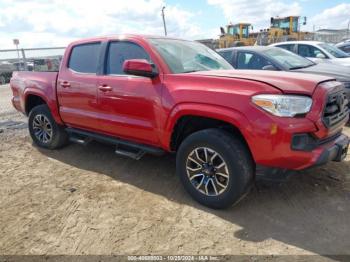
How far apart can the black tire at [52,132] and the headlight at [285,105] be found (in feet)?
12.0

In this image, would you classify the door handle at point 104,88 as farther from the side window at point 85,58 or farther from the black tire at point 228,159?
the black tire at point 228,159

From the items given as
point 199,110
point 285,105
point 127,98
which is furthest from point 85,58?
point 285,105

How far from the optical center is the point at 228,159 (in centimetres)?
325

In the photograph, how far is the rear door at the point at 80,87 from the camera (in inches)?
180

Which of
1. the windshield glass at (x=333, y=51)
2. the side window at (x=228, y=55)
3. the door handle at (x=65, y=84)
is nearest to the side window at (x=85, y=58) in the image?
the door handle at (x=65, y=84)

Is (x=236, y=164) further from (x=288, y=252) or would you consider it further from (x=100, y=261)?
(x=100, y=261)

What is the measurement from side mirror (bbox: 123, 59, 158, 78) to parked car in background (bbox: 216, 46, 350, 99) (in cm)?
359

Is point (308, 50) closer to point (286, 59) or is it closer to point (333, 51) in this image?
point (333, 51)

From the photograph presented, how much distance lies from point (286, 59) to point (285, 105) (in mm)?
4785

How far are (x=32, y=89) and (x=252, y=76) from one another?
3770 mm

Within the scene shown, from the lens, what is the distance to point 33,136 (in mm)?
5809

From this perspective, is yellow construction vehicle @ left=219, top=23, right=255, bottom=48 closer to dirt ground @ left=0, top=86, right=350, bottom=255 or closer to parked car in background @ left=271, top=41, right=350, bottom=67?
parked car in background @ left=271, top=41, right=350, bottom=67

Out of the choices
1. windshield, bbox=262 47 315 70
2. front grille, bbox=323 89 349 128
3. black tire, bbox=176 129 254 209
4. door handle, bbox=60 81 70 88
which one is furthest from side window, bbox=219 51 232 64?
black tire, bbox=176 129 254 209

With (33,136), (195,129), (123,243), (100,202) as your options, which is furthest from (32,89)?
(123,243)
